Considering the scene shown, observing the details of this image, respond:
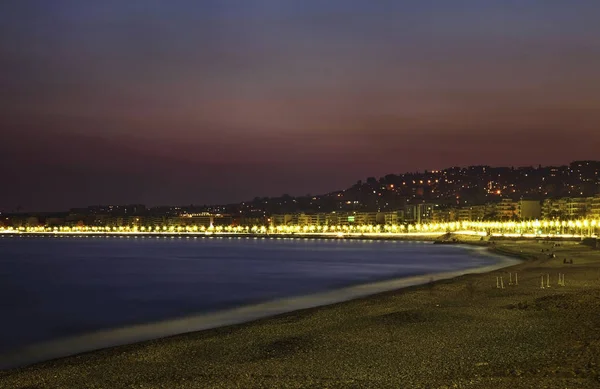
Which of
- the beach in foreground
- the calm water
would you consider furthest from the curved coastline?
the beach in foreground

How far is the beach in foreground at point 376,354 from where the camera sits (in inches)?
391

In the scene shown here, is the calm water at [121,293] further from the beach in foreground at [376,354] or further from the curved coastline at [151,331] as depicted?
the beach in foreground at [376,354]

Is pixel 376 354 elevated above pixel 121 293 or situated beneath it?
elevated above

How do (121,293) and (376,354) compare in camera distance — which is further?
(121,293)

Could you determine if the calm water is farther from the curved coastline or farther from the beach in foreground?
the beach in foreground

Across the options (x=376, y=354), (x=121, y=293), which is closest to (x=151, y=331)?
Result: (x=376, y=354)

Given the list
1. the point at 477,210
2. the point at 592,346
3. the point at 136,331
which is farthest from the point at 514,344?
the point at 477,210

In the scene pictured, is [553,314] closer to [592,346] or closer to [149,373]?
[592,346]

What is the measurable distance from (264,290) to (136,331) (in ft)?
48.9

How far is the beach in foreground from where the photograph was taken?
9938 millimetres

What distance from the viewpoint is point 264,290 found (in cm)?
3412

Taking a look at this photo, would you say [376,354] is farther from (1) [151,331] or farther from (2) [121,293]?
(2) [121,293]

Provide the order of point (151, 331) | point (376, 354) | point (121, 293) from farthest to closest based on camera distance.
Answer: point (121, 293) < point (151, 331) < point (376, 354)

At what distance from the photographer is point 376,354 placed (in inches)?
470
